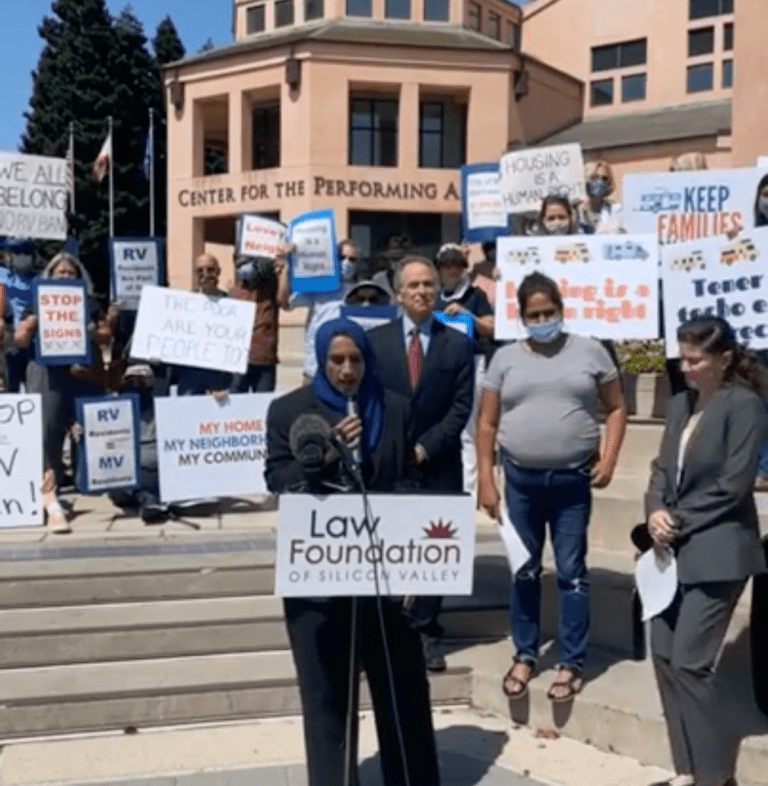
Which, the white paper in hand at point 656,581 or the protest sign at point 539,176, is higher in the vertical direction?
the protest sign at point 539,176

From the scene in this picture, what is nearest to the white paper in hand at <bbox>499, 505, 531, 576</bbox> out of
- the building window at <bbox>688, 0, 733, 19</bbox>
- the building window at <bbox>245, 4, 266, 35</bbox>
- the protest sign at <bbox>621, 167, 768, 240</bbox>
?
the protest sign at <bbox>621, 167, 768, 240</bbox>

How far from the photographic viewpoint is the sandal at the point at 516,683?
544cm

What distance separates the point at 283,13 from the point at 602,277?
35.2 meters

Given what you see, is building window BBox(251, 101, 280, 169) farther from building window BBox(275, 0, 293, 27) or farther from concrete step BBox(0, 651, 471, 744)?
concrete step BBox(0, 651, 471, 744)

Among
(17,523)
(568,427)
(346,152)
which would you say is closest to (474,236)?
(17,523)

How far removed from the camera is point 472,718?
5691 millimetres

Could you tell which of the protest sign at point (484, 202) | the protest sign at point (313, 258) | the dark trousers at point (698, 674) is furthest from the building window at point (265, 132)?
the dark trousers at point (698, 674)

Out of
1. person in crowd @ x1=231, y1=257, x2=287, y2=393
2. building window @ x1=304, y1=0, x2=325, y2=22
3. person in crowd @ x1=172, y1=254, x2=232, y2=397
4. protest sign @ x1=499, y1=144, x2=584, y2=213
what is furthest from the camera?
building window @ x1=304, y1=0, x2=325, y2=22

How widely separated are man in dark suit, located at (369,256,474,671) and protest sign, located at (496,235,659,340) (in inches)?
71.9

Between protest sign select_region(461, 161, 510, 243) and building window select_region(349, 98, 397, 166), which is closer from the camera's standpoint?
protest sign select_region(461, 161, 510, 243)

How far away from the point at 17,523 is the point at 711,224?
15.8ft

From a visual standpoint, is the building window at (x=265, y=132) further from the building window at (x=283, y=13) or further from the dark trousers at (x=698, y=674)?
the dark trousers at (x=698, y=674)

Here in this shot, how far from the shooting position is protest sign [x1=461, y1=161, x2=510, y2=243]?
1036cm

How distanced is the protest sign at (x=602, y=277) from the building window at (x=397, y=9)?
108ft
